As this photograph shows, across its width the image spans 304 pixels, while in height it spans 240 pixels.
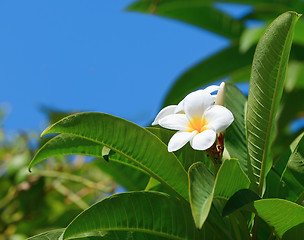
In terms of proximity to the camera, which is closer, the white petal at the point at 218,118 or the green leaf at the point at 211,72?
the white petal at the point at 218,118

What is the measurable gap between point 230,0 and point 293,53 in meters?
0.42

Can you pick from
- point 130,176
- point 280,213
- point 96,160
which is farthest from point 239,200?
point 96,160

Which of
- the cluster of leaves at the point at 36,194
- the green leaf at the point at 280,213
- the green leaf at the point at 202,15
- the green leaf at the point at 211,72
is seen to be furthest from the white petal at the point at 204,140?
the green leaf at the point at 202,15

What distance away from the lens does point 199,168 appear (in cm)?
59

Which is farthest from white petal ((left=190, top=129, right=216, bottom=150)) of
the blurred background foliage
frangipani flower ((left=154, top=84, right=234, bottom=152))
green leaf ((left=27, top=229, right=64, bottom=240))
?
the blurred background foliage

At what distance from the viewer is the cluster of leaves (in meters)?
1.61

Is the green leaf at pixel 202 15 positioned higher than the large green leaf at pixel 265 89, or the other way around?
the large green leaf at pixel 265 89

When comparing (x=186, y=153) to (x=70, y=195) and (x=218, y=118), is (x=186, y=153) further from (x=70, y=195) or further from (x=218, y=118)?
(x=70, y=195)

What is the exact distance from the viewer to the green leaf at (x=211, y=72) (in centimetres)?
202

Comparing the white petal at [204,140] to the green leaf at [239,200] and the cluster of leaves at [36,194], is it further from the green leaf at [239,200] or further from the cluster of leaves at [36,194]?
the cluster of leaves at [36,194]

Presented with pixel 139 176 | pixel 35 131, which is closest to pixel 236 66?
pixel 35 131

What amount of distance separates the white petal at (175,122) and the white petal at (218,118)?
0.04 m

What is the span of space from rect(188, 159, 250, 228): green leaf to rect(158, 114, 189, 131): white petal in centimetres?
11

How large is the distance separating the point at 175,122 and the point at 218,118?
7 centimetres
